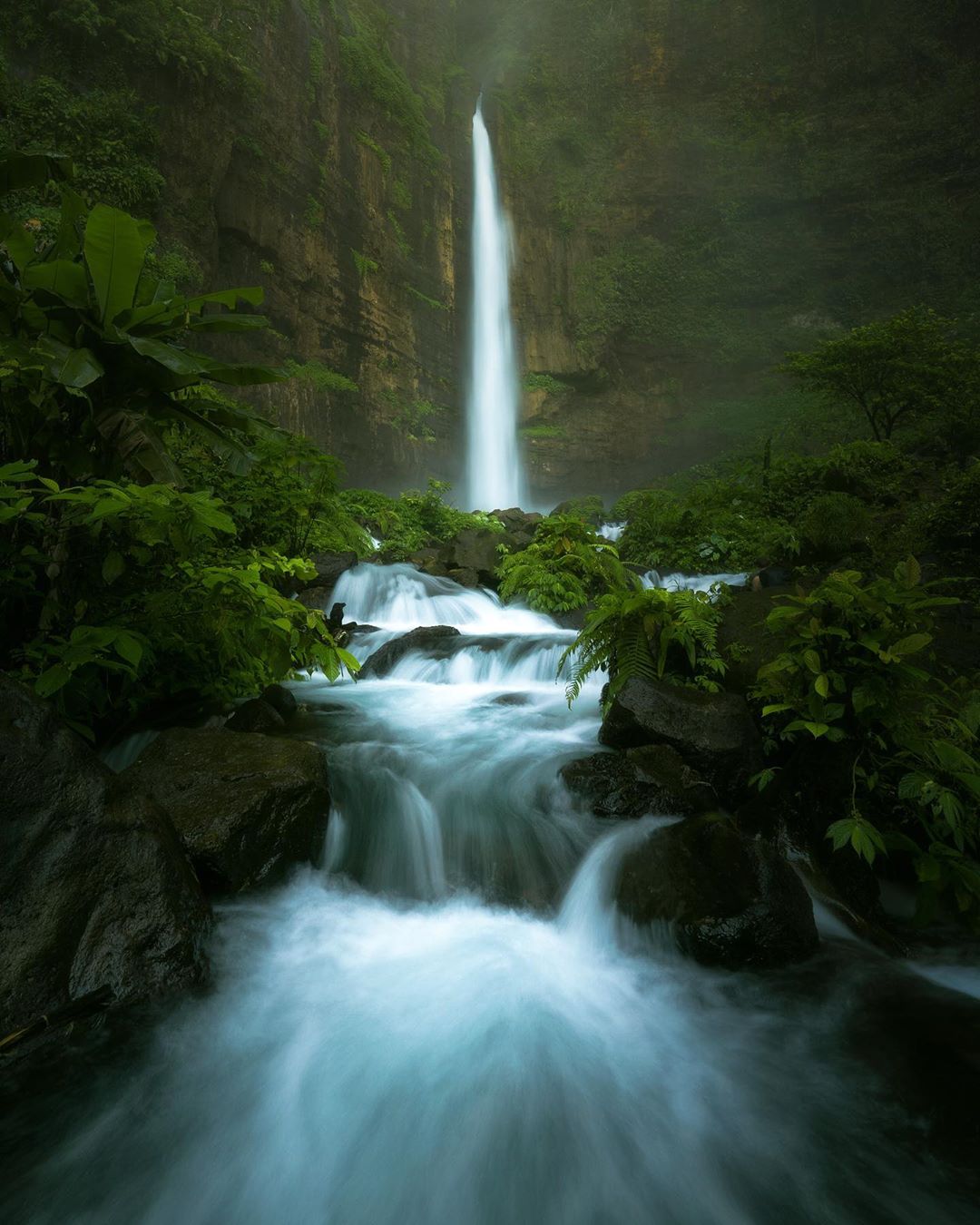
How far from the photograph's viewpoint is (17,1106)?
5.96 feet

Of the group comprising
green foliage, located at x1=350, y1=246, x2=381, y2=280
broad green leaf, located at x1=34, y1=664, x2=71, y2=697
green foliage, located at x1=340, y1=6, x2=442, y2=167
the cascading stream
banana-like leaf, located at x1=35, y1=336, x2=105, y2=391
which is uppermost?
green foliage, located at x1=340, y1=6, x2=442, y2=167

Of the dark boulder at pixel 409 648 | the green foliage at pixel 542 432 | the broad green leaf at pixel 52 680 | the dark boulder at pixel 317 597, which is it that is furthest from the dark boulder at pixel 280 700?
the green foliage at pixel 542 432

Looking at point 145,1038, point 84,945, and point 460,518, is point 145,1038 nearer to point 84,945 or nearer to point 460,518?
point 84,945

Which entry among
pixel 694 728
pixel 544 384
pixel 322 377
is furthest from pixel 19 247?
pixel 544 384

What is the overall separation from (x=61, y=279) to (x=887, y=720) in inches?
188

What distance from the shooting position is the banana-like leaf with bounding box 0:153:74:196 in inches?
125

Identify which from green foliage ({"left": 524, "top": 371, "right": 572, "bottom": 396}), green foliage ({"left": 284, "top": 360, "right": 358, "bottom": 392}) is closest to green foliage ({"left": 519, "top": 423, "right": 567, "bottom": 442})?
green foliage ({"left": 524, "top": 371, "right": 572, "bottom": 396})

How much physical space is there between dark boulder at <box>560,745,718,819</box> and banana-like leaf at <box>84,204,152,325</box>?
12.2ft

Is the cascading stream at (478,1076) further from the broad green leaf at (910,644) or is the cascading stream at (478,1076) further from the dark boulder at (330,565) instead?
the dark boulder at (330,565)

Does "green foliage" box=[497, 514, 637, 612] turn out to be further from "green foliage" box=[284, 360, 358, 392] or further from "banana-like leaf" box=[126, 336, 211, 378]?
Result: "green foliage" box=[284, 360, 358, 392]

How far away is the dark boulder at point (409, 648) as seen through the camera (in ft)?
22.6

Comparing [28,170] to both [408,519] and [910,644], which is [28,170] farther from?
[408,519]

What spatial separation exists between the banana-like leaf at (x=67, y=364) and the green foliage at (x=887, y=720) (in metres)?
3.67

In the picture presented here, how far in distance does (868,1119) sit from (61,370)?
4.36m
